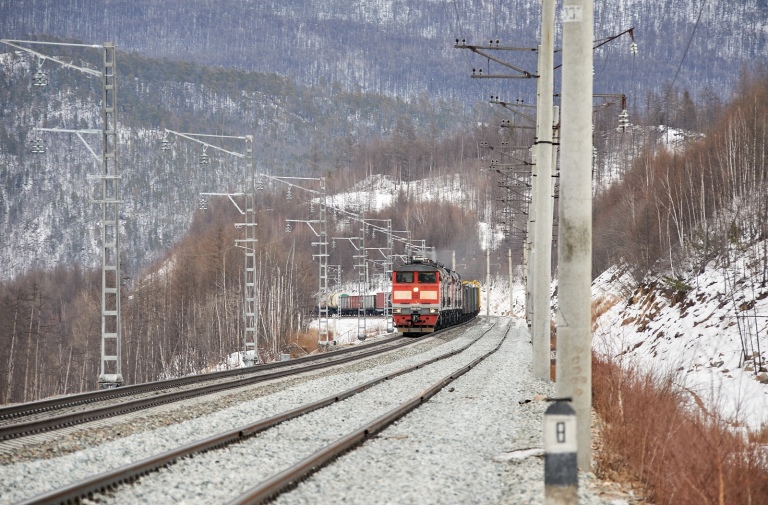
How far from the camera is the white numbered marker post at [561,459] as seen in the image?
5.91 meters

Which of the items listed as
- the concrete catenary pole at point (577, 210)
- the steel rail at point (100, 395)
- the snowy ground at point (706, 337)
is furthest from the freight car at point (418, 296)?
the concrete catenary pole at point (577, 210)

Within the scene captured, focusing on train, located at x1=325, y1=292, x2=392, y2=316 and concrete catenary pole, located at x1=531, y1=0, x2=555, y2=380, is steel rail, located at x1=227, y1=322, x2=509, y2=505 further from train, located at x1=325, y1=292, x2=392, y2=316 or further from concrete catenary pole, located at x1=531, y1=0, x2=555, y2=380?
train, located at x1=325, y1=292, x2=392, y2=316

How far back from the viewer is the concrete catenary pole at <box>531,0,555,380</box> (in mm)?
20688

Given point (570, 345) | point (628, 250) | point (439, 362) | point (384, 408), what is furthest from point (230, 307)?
point (570, 345)

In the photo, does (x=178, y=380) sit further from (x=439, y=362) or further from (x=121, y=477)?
(x=121, y=477)

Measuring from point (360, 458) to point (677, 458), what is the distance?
352 cm

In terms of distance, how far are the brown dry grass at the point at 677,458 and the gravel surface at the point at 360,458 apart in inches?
21.3

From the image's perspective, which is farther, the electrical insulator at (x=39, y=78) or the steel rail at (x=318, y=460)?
the electrical insulator at (x=39, y=78)

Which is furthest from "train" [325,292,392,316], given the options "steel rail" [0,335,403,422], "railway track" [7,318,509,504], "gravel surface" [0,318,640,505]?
"gravel surface" [0,318,640,505]

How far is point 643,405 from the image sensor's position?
40.2 feet

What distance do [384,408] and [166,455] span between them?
19.8ft

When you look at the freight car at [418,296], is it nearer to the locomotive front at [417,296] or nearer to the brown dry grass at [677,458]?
the locomotive front at [417,296]

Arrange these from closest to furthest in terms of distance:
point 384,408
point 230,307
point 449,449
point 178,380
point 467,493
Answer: point 467,493, point 449,449, point 384,408, point 178,380, point 230,307

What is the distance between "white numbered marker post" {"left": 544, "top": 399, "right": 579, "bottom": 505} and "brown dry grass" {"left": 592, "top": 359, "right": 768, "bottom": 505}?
1793 mm
